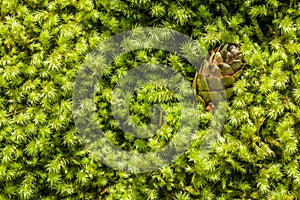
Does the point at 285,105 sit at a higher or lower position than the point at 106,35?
lower

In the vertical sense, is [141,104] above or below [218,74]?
below

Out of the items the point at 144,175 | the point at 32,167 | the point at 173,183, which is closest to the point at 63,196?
the point at 32,167

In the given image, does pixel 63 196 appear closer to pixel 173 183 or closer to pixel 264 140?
pixel 173 183

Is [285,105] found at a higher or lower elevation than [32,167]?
higher

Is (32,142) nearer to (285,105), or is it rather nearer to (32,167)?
(32,167)

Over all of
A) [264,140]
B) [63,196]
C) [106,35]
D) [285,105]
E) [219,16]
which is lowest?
[63,196]

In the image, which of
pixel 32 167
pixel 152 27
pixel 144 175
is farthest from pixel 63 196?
pixel 152 27
